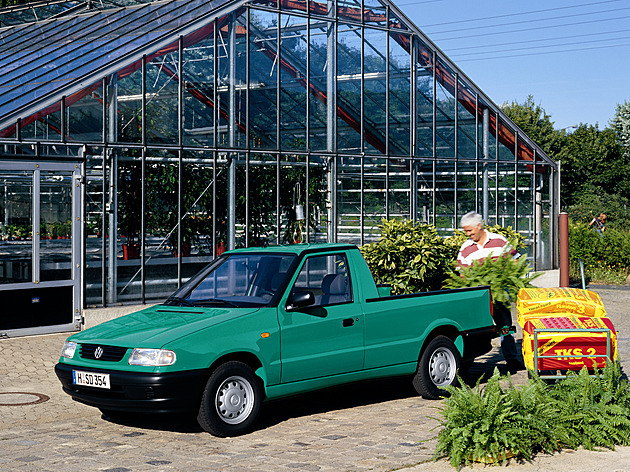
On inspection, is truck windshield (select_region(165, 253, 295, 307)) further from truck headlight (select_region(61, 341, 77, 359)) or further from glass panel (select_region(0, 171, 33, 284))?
glass panel (select_region(0, 171, 33, 284))

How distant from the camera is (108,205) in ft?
48.5

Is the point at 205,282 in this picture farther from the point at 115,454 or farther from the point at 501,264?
the point at 501,264

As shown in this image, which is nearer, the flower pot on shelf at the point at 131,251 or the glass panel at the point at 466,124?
the flower pot on shelf at the point at 131,251

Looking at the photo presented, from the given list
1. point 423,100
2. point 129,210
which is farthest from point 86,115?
point 423,100

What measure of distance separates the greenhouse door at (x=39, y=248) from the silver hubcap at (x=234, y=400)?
7275 millimetres

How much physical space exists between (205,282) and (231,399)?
173 centimetres

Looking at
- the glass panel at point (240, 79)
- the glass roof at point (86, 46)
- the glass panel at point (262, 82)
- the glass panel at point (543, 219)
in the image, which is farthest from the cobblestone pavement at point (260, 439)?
the glass panel at point (543, 219)

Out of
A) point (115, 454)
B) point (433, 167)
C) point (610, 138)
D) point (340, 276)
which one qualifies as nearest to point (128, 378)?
point (115, 454)

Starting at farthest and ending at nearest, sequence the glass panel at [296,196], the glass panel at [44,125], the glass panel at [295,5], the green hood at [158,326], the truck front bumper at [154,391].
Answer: the glass panel at [295,5], the glass panel at [296,196], the glass panel at [44,125], the green hood at [158,326], the truck front bumper at [154,391]

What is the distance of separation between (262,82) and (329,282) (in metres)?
9.24

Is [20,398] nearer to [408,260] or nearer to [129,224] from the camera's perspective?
[408,260]

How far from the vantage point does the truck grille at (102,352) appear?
761 cm

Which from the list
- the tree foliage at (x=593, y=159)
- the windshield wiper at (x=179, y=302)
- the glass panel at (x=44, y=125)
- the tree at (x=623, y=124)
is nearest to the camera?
the windshield wiper at (x=179, y=302)

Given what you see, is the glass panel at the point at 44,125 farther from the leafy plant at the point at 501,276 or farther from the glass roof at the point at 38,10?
the glass roof at the point at 38,10
